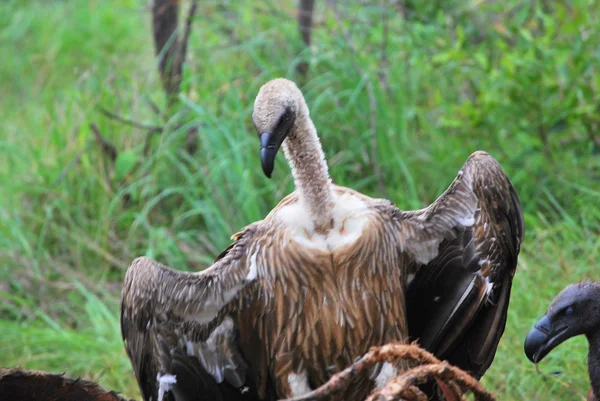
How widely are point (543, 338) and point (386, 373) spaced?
0.55 meters

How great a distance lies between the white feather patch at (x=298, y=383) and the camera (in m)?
3.75

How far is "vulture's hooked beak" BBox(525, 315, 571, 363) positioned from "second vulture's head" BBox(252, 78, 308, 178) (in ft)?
3.45

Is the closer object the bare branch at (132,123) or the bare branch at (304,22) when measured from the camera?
the bare branch at (132,123)

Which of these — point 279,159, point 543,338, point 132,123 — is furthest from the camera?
point 132,123

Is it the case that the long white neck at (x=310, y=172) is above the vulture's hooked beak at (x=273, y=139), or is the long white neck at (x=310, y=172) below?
below

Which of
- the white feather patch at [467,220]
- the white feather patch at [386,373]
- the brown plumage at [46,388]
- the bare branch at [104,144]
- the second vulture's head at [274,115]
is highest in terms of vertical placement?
the second vulture's head at [274,115]

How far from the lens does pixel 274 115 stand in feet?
11.2

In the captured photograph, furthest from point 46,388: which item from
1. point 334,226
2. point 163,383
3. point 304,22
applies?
point 304,22

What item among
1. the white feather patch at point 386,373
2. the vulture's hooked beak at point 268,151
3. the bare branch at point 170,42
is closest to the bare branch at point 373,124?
the bare branch at point 170,42

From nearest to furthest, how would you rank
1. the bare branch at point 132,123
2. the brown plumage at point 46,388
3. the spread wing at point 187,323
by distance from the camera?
the brown plumage at point 46,388, the spread wing at point 187,323, the bare branch at point 132,123

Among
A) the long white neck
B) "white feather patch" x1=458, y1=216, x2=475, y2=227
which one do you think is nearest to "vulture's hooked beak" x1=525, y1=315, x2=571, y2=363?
"white feather patch" x1=458, y1=216, x2=475, y2=227

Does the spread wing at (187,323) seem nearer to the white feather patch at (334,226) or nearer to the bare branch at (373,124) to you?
the white feather patch at (334,226)

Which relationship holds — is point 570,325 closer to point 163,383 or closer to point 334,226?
point 334,226

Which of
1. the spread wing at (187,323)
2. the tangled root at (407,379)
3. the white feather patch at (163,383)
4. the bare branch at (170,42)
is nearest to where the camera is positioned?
the tangled root at (407,379)
